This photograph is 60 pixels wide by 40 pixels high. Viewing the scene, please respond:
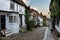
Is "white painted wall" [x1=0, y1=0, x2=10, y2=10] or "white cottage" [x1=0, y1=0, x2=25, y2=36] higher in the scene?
"white painted wall" [x1=0, y1=0, x2=10, y2=10]

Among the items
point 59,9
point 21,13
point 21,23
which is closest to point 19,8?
point 21,13

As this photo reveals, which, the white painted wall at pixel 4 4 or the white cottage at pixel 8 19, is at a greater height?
the white painted wall at pixel 4 4

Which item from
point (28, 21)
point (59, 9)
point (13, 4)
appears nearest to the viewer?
point (59, 9)

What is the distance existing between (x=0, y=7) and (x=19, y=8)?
8942 mm

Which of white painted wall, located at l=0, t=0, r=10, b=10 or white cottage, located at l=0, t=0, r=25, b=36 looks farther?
white cottage, located at l=0, t=0, r=25, b=36

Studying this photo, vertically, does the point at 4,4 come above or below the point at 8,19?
above

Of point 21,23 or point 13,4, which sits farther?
point 21,23

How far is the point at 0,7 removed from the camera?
82.6ft

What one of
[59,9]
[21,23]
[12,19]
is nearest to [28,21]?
[21,23]

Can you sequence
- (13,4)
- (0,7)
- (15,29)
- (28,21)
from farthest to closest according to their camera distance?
1. (28,21)
2. (13,4)
3. (15,29)
4. (0,7)

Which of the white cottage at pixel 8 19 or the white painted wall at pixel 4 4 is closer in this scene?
the white painted wall at pixel 4 4

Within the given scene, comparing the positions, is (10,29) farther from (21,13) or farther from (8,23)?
(21,13)

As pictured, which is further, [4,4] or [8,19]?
[8,19]

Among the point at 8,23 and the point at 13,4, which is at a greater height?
the point at 13,4
